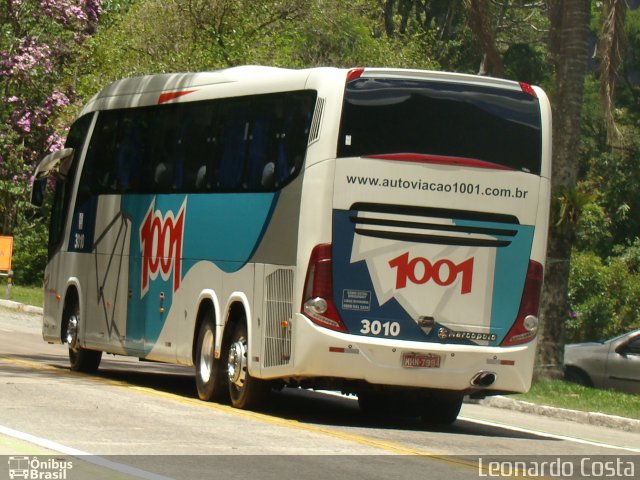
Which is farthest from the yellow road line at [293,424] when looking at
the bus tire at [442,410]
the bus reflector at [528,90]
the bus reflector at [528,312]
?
the bus reflector at [528,90]

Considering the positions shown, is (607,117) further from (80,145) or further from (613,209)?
(613,209)

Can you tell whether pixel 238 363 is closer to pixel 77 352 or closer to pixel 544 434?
pixel 544 434

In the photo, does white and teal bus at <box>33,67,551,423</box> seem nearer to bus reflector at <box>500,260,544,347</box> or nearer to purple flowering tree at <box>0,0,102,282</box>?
bus reflector at <box>500,260,544,347</box>

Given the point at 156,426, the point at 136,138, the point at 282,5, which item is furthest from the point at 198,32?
the point at 156,426

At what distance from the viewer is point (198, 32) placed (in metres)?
33.0

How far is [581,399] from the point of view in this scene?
1952cm

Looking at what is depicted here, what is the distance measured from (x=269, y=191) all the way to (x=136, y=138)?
414cm

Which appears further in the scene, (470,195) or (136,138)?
(136,138)

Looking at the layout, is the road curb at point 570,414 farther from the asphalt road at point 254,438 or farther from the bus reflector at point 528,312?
the bus reflector at point 528,312

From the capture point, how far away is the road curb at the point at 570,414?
17.1 metres

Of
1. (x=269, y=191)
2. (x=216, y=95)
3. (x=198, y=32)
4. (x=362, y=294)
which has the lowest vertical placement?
(x=362, y=294)

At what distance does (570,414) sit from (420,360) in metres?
4.45

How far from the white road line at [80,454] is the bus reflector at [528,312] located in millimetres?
5431

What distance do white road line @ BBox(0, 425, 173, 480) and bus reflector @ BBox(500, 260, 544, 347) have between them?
543cm
